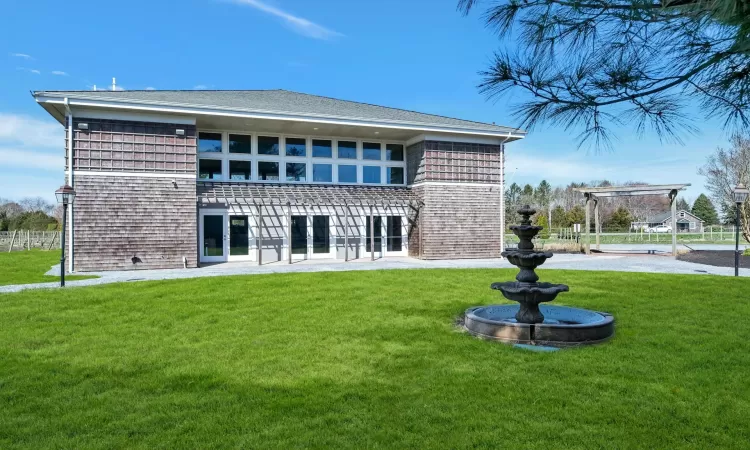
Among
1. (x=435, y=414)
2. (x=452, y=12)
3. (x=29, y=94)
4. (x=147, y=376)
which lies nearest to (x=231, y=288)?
(x=147, y=376)

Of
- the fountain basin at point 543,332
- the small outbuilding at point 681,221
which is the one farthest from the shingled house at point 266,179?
the small outbuilding at point 681,221

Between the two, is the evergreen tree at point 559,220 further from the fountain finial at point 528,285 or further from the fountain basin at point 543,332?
the fountain basin at point 543,332

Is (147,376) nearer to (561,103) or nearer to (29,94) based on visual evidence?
(561,103)

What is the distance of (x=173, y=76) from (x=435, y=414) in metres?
22.5

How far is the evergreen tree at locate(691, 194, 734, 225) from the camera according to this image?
→ 216ft

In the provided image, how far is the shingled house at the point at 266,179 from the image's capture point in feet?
48.3

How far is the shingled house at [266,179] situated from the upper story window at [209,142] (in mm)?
37

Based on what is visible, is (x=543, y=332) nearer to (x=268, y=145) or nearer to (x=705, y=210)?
(x=268, y=145)

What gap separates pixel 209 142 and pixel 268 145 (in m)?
2.19

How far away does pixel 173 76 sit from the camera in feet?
72.6

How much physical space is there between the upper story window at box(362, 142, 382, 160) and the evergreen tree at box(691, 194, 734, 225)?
63.6m

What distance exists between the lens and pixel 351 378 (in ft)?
15.5

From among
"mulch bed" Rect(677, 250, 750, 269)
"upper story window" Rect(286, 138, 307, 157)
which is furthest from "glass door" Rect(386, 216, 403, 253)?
"mulch bed" Rect(677, 250, 750, 269)

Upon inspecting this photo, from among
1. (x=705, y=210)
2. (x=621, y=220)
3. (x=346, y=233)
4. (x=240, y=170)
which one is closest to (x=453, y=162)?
(x=346, y=233)
